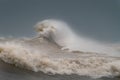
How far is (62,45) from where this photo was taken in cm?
4328

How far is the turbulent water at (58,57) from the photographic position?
30000 millimetres

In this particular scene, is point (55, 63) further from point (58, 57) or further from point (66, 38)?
point (66, 38)

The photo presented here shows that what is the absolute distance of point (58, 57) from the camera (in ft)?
113

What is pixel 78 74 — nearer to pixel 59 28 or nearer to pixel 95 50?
pixel 95 50

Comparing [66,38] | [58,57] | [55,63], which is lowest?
[55,63]

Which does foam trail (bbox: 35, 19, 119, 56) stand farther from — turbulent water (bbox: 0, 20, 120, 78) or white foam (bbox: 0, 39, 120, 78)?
white foam (bbox: 0, 39, 120, 78)

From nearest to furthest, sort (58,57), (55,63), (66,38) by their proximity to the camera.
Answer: (55,63) → (58,57) → (66,38)

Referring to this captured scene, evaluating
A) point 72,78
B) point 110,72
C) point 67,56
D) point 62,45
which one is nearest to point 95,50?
point 62,45

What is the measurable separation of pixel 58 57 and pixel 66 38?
11805 millimetres

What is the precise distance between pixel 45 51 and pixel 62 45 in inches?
276

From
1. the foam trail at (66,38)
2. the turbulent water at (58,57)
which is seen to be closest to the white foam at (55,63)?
the turbulent water at (58,57)

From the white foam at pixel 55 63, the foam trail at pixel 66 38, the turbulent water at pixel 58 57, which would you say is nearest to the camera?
the white foam at pixel 55 63

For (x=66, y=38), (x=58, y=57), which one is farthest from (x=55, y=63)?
(x=66, y=38)

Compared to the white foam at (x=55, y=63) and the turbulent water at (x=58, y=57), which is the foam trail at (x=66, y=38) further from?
the white foam at (x=55, y=63)
